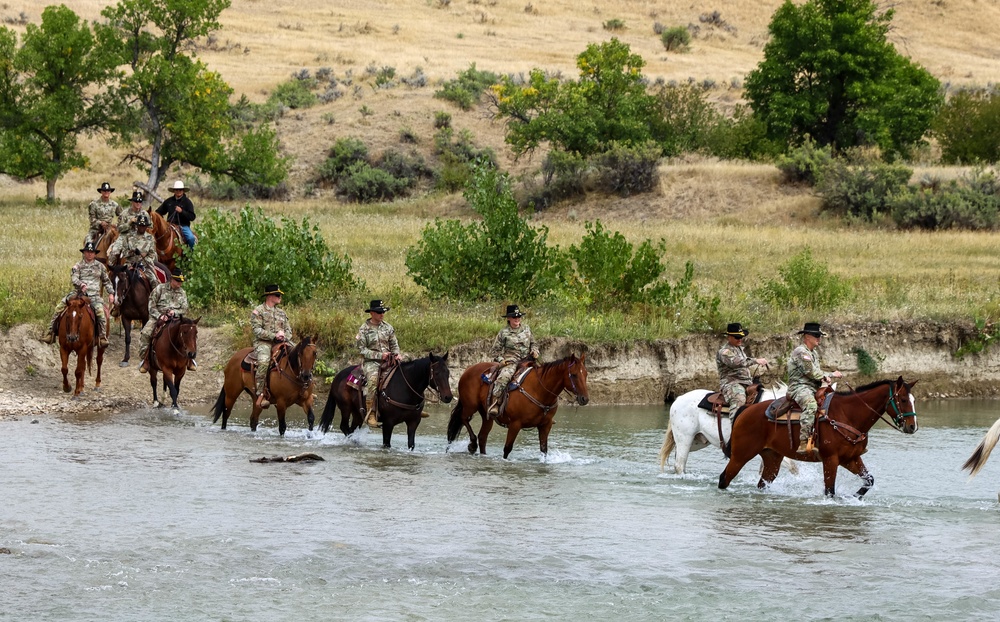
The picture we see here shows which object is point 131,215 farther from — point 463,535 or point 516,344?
point 463,535

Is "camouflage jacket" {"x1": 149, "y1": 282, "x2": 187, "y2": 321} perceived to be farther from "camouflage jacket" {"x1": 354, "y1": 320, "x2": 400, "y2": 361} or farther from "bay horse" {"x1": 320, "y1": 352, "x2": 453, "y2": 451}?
"camouflage jacket" {"x1": 354, "y1": 320, "x2": 400, "y2": 361}

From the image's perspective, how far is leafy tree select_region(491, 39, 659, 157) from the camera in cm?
5647

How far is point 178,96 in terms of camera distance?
2045 inches

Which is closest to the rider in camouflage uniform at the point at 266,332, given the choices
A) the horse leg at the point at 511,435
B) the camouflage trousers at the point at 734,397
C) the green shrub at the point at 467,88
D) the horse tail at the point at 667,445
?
the horse leg at the point at 511,435

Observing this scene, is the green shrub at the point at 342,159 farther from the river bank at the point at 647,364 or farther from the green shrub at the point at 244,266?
the river bank at the point at 647,364

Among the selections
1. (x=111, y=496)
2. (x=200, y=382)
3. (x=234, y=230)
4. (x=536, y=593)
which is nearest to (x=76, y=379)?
(x=200, y=382)

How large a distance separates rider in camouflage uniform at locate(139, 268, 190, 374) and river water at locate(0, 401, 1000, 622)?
2.70 meters

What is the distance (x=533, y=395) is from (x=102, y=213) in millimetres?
13044

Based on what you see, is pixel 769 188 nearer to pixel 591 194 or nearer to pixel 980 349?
pixel 591 194

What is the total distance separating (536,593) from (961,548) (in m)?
5.10

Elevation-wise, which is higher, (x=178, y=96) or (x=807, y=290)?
(x=178, y=96)

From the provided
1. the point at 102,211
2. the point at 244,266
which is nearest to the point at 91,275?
the point at 102,211

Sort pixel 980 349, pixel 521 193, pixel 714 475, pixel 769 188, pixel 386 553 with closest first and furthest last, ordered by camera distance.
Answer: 1. pixel 386 553
2. pixel 714 475
3. pixel 980 349
4. pixel 769 188
5. pixel 521 193

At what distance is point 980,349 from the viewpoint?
91.8 ft
